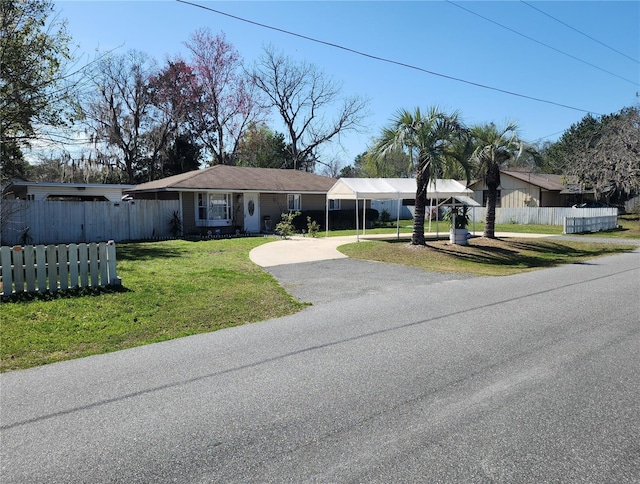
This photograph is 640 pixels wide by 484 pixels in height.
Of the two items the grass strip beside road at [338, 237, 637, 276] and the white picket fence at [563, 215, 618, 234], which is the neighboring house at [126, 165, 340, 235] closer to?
the grass strip beside road at [338, 237, 637, 276]

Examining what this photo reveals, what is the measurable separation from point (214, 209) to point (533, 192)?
30.5 meters

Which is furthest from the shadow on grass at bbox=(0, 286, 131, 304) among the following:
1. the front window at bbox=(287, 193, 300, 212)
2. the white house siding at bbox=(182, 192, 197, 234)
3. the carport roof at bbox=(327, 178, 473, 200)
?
the front window at bbox=(287, 193, 300, 212)

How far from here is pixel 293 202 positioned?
27.7 meters

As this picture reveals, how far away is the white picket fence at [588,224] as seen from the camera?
27.2 metres

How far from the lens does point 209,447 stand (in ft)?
10.7

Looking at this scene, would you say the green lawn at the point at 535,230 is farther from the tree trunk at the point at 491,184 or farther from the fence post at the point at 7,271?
the fence post at the point at 7,271

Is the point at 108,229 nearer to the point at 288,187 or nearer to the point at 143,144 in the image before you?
the point at 288,187

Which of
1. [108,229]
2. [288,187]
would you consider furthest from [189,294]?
[288,187]

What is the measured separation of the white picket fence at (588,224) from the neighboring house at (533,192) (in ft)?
30.8

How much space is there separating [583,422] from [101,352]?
5366 millimetres

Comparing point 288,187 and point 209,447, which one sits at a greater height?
point 288,187

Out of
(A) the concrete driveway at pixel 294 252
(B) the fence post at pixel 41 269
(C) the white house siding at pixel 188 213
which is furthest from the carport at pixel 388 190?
(B) the fence post at pixel 41 269

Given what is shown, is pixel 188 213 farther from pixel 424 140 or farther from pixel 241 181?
pixel 424 140

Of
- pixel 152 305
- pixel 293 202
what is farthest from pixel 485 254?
pixel 152 305
